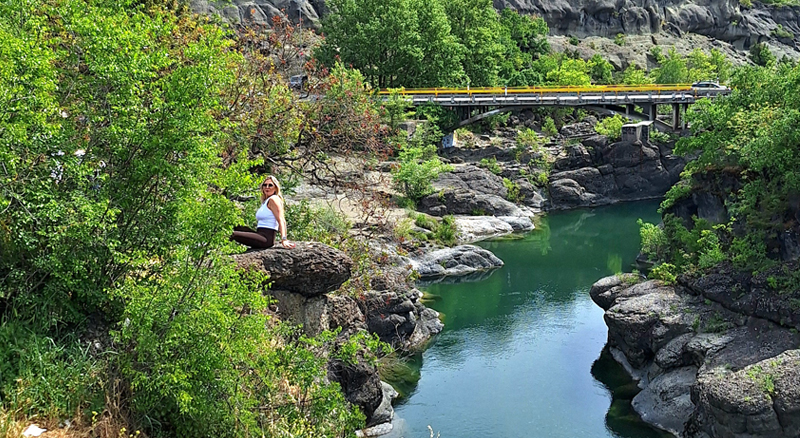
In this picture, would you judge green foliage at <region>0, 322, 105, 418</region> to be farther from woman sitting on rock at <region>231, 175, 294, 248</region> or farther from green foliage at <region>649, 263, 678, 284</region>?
green foliage at <region>649, 263, 678, 284</region>

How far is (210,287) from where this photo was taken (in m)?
7.50

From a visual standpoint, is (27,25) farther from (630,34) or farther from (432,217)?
(630,34)

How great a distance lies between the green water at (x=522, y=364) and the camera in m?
17.7

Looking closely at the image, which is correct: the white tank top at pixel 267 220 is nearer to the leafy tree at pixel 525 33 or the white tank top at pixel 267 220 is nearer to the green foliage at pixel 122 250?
the green foliage at pixel 122 250

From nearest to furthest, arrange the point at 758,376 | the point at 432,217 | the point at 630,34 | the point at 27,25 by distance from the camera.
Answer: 1. the point at 27,25
2. the point at 758,376
3. the point at 432,217
4. the point at 630,34

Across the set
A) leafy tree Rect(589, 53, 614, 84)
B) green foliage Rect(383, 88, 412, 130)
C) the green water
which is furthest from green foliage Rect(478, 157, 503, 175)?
leafy tree Rect(589, 53, 614, 84)

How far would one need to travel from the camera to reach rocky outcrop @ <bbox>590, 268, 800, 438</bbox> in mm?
14359

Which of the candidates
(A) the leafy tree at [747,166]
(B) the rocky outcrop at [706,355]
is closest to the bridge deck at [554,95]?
(A) the leafy tree at [747,166]

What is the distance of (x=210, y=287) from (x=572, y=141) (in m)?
42.9

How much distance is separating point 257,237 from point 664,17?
287ft

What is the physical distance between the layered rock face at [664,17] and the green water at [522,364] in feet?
177

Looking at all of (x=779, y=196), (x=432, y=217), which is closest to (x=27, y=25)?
(x=779, y=196)

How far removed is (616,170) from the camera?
45625mm

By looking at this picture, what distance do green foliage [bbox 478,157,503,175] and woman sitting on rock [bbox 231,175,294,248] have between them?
34.4 metres
